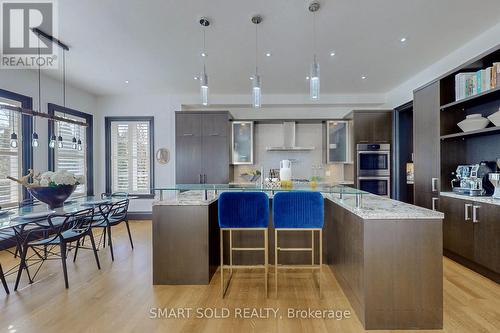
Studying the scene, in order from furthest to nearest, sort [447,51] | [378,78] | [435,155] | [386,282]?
1. [378,78]
2. [447,51]
3. [435,155]
4. [386,282]

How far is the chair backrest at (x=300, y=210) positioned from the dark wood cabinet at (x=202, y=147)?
2975 mm

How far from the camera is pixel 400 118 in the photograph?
500cm

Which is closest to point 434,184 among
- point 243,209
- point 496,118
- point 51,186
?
point 496,118

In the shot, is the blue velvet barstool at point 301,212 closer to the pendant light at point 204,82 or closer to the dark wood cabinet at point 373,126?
the pendant light at point 204,82

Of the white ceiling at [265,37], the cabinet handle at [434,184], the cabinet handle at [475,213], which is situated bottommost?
the cabinet handle at [475,213]

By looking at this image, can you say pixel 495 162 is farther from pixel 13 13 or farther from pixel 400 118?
pixel 13 13

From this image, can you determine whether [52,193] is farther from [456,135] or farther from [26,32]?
[456,135]

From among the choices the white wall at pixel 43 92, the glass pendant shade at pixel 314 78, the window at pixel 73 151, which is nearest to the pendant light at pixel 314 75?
the glass pendant shade at pixel 314 78

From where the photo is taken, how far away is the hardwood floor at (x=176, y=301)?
1.96 metres

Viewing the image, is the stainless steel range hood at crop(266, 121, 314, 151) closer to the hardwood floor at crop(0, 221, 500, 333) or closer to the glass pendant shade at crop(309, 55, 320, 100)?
the glass pendant shade at crop(309, 55, 320, 100)

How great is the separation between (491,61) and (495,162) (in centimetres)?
121

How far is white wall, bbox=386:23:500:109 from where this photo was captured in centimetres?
310

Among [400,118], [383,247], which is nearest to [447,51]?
[400,118]

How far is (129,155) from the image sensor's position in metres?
5.95
